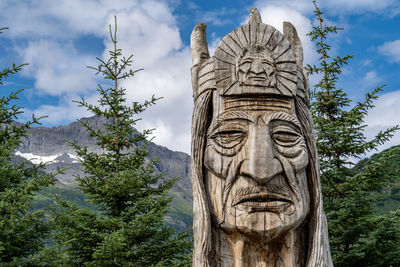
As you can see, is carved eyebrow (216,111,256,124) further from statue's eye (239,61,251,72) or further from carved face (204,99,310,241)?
statue's eye (239,61,251,72)

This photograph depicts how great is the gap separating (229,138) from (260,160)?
43cm

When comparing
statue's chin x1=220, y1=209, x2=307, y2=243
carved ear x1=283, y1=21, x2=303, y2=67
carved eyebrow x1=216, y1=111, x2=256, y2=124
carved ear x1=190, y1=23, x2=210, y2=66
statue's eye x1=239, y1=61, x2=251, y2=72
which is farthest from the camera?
carved ear x1=283, y1=21, x2=303, y2=67

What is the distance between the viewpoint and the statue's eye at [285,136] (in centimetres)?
421

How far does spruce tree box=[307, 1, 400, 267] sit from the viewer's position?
27.7 feet

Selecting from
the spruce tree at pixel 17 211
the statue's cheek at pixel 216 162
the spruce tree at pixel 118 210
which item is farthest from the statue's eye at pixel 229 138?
the spruce tree at pixel 118 210

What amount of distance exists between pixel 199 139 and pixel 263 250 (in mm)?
1341

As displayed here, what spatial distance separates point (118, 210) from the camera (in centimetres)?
1012

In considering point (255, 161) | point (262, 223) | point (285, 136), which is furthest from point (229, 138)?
point (262, 223)

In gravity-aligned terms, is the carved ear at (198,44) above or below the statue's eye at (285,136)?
above

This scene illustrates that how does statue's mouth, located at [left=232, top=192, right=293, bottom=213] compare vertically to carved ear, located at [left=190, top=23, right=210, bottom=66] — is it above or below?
below

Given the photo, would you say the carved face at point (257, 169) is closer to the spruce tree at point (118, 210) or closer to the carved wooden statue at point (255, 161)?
the carved wooden statue at point (255, 161)

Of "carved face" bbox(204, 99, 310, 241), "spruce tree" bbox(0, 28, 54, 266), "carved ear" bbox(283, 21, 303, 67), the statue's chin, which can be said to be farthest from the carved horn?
"spruce tree" bbox(0, 28, 54, 266)

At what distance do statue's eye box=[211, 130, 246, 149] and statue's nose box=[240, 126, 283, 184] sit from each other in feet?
0.39

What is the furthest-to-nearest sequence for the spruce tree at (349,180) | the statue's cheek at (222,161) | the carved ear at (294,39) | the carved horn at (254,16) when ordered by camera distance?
the spruce tree at (349,180) → the carved ear at (294,39) → the carved horn at (254,16) → the statue's cheek at (222,161)
